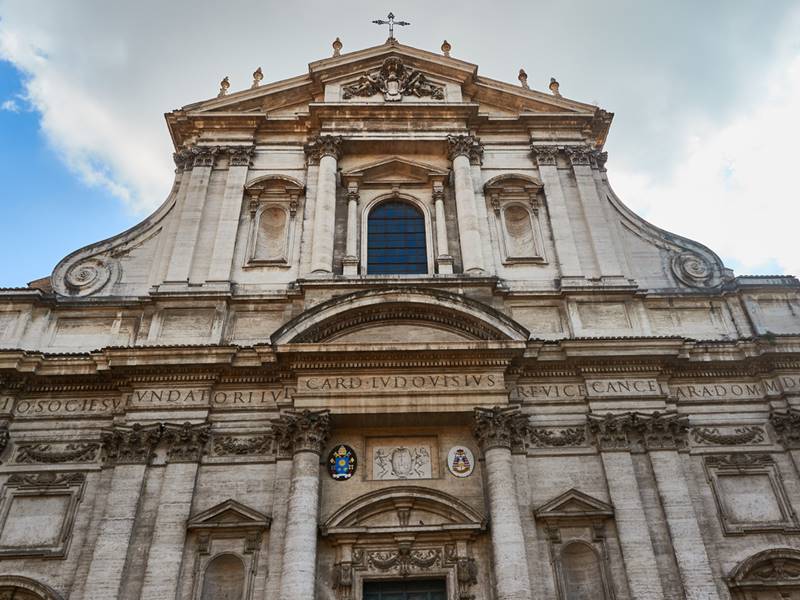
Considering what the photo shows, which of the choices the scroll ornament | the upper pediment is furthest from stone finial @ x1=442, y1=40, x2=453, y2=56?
the scroll ornament

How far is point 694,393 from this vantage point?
13945 mm

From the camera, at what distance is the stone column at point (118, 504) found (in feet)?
37.1

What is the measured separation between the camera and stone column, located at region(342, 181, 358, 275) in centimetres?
1554

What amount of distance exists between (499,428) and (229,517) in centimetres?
515

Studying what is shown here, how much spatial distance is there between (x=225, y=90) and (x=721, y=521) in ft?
53.5

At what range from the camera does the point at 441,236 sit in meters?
16.2

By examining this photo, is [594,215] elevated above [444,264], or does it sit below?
above

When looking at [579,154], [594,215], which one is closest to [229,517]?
[594,215]

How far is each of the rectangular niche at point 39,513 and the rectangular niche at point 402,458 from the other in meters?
5.42

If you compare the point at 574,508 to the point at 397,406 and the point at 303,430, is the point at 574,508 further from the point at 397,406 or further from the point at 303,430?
the point at 303,430

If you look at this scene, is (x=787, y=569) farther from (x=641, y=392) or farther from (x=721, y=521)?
(x=641, y=392)

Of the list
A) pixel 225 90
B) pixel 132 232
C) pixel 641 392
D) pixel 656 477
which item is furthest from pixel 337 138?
pixel 656 477

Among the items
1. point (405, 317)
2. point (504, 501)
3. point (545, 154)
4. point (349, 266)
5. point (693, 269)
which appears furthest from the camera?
point (545, 154)

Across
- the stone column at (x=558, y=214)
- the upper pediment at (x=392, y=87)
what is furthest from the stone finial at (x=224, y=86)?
the stone column at (x=558, y=214)
